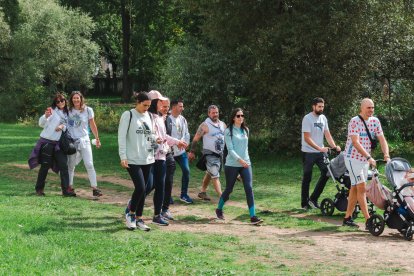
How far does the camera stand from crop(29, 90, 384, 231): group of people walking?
9812 mm

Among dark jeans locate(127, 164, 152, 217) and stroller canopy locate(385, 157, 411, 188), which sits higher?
stroller canopy locate(385, 157, 411, 188)

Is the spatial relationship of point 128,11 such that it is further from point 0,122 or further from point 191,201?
point 191,201

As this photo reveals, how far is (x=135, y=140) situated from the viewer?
9.73 metres

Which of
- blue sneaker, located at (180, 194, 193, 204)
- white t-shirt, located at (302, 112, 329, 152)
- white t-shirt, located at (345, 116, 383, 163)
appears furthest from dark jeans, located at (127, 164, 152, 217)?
white t-shirt, located at (302, 112, 329, 152)

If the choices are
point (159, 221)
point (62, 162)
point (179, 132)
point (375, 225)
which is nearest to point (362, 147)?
point (375, 225)

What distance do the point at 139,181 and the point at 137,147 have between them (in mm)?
504

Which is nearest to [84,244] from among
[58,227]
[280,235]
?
[58,227]

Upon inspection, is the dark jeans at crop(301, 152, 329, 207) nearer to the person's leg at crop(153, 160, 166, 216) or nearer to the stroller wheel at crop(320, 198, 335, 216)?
the stroller wheel at crop(320, 198, 335, 216)

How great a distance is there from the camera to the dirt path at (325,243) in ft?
26.6

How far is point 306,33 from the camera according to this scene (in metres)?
20.2

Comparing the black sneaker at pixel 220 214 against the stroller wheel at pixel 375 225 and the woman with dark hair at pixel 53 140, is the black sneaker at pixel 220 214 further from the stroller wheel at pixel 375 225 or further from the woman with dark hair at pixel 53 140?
the woman with dark hair at pixel 53 140

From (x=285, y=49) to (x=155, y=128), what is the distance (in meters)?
10.9

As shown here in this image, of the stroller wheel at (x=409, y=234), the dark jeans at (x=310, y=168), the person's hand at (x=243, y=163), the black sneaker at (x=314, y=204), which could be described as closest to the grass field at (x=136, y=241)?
the black sneaker at (x=314, y=204)

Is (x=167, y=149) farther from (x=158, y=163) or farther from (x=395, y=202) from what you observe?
(x=395, y=202)
